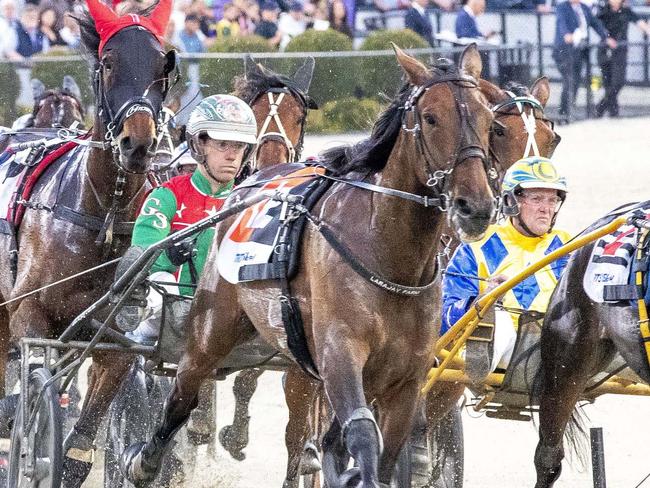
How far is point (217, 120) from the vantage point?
5570 millimetres

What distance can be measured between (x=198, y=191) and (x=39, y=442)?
3.53 feet

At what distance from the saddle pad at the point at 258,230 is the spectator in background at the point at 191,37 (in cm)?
960

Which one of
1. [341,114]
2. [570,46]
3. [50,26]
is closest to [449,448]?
[341,114]

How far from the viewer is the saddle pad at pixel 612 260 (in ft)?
16.8

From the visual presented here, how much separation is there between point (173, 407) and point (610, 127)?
1072cm

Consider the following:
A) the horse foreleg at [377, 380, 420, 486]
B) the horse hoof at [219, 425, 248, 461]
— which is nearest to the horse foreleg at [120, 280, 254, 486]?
the horse foreleg at [377, 380, 420, 486]

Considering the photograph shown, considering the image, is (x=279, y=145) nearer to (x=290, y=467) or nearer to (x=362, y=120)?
(x=290, y=467)

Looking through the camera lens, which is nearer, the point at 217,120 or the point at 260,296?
the point at 260,296

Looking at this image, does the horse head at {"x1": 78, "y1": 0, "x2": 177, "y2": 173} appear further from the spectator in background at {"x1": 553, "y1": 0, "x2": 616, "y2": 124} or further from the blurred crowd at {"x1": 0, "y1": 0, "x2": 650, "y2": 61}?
the spectator in background at {"x1": 553, "y1": 0, "x2": 616, "y2": 124}

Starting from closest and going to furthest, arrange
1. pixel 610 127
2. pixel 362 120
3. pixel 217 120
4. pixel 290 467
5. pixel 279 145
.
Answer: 1. pixel 217 120
2. pixel 290 467
3. pixel 279 145
4. pixel 362 120
5. pixel 610 127

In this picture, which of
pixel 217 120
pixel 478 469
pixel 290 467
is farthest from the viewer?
pixel 478 469

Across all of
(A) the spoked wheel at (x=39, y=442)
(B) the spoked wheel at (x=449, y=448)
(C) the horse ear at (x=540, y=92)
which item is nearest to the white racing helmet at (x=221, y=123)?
(A) the spoked wheel at (x=39, y=442)

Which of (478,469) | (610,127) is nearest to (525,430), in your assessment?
(478,469)

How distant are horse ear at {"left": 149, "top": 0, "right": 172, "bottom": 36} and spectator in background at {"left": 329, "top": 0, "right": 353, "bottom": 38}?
32.2 feet
